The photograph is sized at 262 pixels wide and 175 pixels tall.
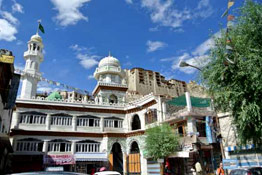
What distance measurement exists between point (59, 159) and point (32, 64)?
16.3 metres

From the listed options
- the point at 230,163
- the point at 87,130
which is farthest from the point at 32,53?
the point at 230,163

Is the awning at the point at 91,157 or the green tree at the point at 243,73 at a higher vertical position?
the green tree at the point at 243,73

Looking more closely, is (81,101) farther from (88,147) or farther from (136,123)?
(136,123)

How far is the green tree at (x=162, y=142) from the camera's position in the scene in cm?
1920

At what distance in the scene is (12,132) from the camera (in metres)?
23.3

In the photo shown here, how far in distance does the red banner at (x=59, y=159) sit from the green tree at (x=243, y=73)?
1899 centimetres

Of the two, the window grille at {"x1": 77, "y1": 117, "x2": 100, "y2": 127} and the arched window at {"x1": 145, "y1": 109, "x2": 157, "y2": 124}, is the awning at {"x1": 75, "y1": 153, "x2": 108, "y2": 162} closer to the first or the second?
the window grille at {"x1": 77, "y1": 117, "x2": 100, "y2": 127}

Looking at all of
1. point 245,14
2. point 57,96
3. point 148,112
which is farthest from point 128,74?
point 245,14

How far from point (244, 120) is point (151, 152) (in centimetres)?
1195

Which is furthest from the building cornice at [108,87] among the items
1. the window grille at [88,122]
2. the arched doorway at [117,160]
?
the arched doorway at [117,160]

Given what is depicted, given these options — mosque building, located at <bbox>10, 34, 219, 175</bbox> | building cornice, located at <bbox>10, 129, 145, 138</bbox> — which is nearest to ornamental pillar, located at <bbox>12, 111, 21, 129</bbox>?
mosque building, located at <bbox>10, 34, 219, 175</bbox>

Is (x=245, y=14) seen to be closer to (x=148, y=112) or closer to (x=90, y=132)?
(x=148, y=112)

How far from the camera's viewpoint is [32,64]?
32188mm

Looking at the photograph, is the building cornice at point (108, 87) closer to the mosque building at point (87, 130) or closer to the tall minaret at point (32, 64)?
the mosque building at point (87, 130)
